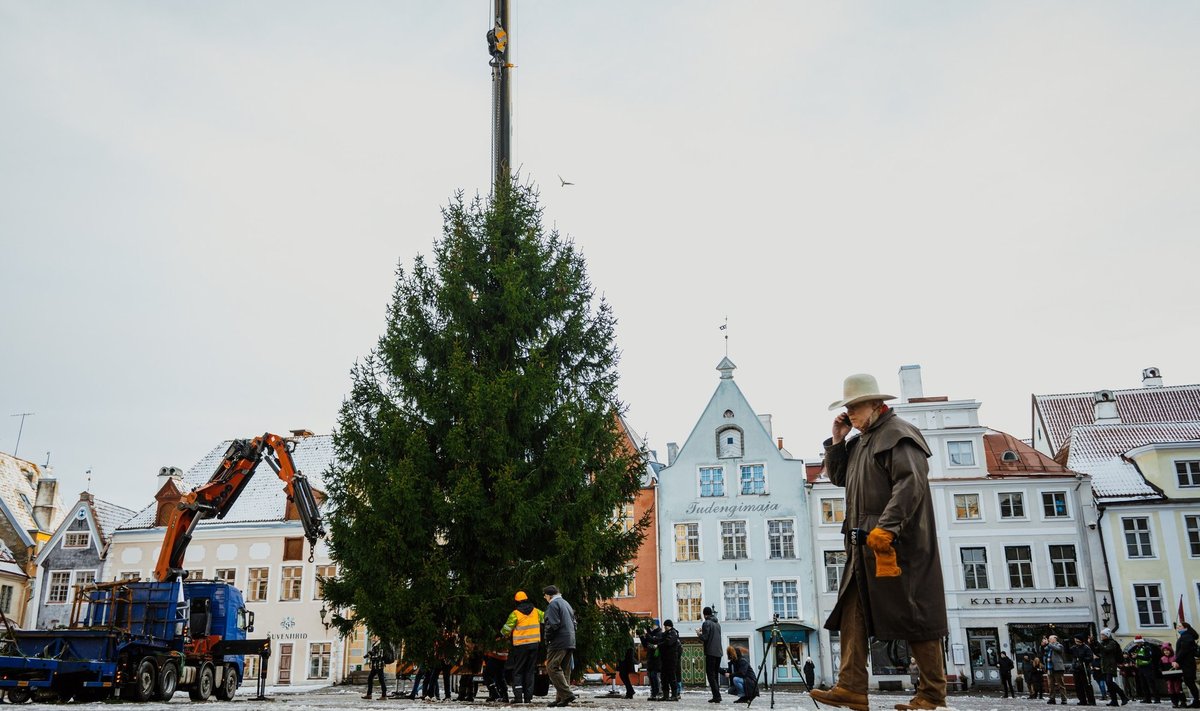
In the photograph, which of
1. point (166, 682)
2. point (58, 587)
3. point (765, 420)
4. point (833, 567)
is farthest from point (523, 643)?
point (58, 587)

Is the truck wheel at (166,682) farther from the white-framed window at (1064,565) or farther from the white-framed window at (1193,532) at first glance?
the white-framed window at (1193,532)

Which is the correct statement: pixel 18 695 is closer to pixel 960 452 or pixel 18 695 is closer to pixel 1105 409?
pixel 960 452

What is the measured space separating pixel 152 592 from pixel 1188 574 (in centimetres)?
3619

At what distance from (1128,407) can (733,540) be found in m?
24.4

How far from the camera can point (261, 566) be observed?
41562mm

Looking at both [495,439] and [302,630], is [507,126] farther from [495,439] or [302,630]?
[302,630]

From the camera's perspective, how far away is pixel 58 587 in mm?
43406

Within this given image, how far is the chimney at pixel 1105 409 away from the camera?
47562mm

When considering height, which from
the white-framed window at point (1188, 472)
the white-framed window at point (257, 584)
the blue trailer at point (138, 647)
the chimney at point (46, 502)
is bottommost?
the blue trailer at point (138, 647)

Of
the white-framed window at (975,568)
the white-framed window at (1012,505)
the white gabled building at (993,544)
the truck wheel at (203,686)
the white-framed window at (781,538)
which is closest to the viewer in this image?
the truck wheel at (203,686)

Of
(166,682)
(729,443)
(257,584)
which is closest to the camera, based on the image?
(166,682)

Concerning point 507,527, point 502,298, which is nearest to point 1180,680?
point 507,527

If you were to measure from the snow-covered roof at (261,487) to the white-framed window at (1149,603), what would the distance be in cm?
3329

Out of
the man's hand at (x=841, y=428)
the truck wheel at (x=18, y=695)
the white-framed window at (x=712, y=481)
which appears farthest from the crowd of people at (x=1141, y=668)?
the truck wheel at (x=18, y=695)
